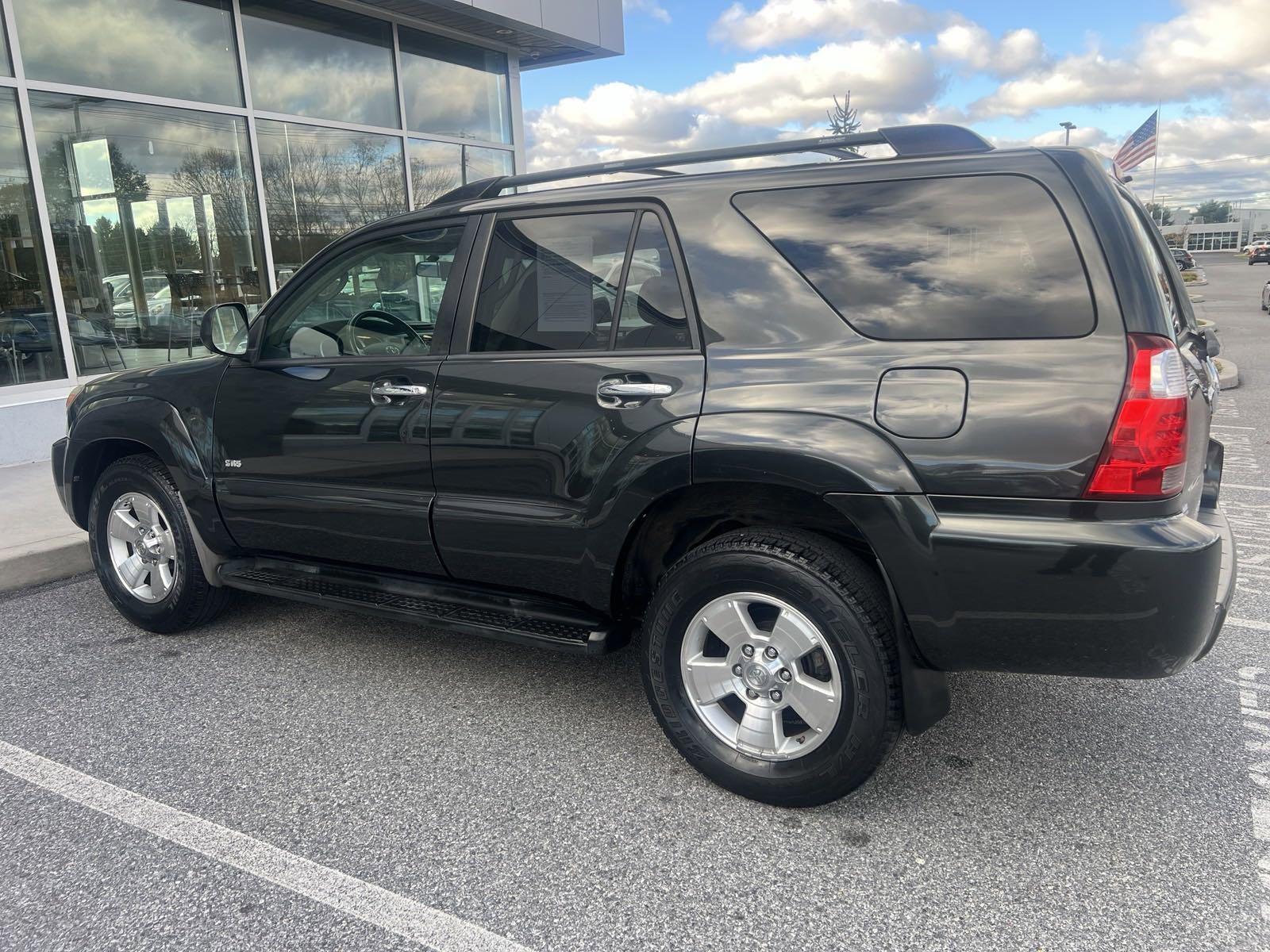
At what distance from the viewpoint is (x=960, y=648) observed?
253 centimetres

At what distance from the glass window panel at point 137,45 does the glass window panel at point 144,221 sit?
0.66 feet

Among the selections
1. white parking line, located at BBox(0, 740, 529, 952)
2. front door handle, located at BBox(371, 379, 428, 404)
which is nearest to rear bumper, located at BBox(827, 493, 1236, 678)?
white parking line, located at BBox(0, 740, 529, 952)

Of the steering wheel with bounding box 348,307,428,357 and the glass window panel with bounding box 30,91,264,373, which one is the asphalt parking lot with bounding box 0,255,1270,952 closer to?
the steering wheel with bounding box 348,307,428,357

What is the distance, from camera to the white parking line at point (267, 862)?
7.44 ft

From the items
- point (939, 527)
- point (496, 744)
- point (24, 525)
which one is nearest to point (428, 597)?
point (496, 744)

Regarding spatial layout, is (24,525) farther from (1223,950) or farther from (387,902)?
(1223,950)

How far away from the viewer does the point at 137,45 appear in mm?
8664

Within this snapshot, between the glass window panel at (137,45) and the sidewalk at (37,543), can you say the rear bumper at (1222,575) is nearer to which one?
the sidewalk at (37,543)

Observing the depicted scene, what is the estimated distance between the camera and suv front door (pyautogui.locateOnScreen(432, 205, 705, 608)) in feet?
9.41

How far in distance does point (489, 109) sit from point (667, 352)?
10827 mm

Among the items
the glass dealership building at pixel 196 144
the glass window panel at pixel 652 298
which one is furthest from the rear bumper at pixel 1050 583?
the glass dealership building at pixel 196 144

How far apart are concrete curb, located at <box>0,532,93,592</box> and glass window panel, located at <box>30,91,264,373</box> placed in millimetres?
3786

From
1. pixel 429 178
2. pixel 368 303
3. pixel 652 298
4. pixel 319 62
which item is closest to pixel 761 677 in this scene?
pixel 652 298

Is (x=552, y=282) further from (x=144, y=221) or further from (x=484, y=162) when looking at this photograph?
(x=484, y=162)
